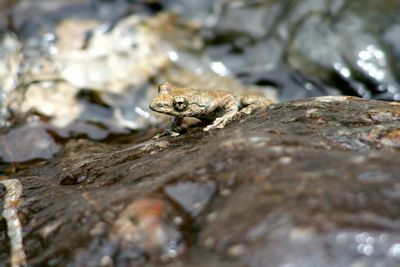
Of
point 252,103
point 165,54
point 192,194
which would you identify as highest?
point 192,194

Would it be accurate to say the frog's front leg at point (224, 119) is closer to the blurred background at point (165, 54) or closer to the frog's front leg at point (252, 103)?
the frog's front leg at point (252, 103)

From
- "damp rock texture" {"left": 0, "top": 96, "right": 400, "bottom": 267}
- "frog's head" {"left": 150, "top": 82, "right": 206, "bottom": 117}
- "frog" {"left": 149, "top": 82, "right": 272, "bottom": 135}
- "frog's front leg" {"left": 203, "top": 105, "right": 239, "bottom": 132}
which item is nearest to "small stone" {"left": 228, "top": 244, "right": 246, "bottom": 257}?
"damp rock texture" {"left": 0, "top": 96, "right": 400, "bottom": 267}

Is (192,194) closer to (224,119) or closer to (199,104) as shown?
(224,119)

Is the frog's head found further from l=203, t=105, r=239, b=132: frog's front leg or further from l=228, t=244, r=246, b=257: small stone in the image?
l=228, t=244, r=246, b=257: small stone

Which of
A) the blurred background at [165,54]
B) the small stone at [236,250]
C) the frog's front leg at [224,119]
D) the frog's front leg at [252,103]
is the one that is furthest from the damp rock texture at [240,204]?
the blurred background at [165,54]

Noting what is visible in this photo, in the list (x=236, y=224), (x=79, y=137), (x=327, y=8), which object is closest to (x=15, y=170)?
(x=79, y=137)

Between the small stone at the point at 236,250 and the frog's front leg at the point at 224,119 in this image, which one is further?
the frog's front leg at the point at 224,119

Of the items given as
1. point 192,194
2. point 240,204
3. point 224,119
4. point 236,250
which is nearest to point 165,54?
point 224,119
